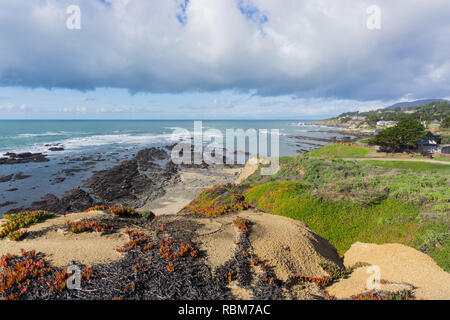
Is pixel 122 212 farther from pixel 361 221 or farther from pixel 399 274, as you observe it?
pixel 361 221

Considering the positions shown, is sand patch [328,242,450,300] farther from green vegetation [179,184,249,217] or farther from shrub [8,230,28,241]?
shrub [8,230,28,241]

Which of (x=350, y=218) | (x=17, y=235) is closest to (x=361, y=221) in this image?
(x=350, y=218)

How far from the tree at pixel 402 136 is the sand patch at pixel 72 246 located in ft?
166

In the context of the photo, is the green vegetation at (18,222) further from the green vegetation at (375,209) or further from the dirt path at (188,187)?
the dirt path at (188,187)

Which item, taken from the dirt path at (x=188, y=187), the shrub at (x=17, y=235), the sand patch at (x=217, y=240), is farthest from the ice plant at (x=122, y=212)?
the dirt path at (x=188, y=187)

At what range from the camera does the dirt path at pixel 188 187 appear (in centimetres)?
2631

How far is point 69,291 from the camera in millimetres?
5523

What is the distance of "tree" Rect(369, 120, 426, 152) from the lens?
133 feet

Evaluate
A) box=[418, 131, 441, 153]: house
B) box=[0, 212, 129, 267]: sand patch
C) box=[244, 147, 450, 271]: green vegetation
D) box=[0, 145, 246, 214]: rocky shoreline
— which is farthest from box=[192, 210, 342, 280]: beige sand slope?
box=[418, 131, 441, 153]: house

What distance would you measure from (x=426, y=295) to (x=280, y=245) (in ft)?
14.5

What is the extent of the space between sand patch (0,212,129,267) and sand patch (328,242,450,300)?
303 inches

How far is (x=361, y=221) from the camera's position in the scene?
13508 millimetres

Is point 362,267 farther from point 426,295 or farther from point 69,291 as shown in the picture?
point 69,291

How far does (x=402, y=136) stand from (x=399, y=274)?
4485 cm
